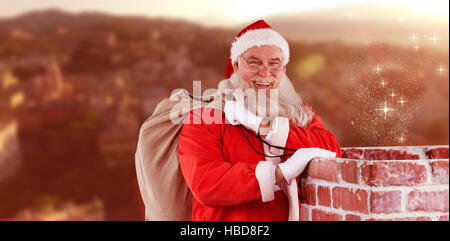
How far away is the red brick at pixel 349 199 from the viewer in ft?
3.58

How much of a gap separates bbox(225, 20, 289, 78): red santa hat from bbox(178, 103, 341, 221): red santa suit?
0.31m

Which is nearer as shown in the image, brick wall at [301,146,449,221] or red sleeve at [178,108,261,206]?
brick wall at [301,146,449,221]

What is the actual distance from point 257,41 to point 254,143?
43 cm

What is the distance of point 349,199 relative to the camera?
113 centimetres

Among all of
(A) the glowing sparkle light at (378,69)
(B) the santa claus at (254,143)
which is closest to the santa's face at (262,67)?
(B) the santa claus at (254,143)

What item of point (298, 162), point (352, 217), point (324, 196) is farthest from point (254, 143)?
point (352, 217)

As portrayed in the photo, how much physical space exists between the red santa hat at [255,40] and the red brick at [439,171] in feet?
2.61

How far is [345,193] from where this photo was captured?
114 centimetres

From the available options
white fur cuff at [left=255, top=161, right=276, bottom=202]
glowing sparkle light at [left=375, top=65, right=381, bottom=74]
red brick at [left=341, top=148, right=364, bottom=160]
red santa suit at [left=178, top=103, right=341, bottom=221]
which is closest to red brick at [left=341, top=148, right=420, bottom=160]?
red brick at [left=341, top=148, right=364, bottom=160]

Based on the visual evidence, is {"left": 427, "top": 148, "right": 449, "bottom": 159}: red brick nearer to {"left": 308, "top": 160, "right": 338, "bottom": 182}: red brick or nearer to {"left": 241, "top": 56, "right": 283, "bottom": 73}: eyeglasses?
{"left": 308, "top": 160, "right": 338, "bottom": 182}: red brick

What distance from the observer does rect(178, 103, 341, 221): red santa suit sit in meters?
1.34

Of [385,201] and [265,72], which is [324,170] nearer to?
[385,201]
